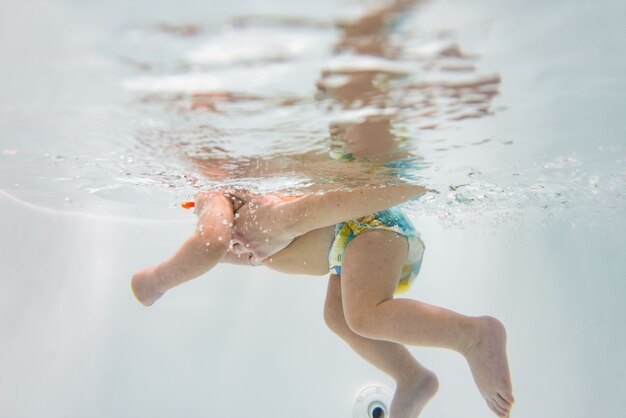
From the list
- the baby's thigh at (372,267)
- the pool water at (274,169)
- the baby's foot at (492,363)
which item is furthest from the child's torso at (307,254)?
the baby's foot at (492,363)

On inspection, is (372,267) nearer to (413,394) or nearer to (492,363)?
(492,363)

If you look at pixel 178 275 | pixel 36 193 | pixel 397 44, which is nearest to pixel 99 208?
pixel 36 193

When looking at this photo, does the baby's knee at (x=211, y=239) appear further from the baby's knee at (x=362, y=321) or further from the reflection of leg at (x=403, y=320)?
the baby's knee at (x=362, y=321)

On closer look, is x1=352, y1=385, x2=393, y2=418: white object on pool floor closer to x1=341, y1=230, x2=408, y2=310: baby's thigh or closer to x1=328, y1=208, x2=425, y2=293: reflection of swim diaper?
x1=328, y1=208, x2=425, y2=293: reflection of swim diaper

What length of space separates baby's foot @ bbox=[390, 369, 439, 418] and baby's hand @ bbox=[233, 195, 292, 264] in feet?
6.01

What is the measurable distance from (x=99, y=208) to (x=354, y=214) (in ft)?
23.5

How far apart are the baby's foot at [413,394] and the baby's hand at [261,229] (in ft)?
6.01

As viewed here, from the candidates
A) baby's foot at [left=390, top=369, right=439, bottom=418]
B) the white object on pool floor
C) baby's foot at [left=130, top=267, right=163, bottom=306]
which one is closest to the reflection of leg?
baby's foot at [left=390, top=369, right=439, bottom=418]

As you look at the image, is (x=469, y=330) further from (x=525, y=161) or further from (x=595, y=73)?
(x=525, y=161)

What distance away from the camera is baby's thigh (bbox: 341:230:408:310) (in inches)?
166

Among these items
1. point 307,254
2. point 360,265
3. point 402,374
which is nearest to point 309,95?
point 360,265

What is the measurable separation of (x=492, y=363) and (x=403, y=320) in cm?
69

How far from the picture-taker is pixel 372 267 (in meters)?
4.34

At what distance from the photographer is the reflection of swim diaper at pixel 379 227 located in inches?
184
